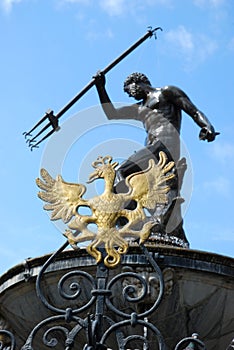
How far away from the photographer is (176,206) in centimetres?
1069

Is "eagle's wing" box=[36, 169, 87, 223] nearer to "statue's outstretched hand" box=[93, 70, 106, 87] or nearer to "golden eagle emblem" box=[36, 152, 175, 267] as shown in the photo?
"golden eagle emblem" box=[36, 152, 175, 267]

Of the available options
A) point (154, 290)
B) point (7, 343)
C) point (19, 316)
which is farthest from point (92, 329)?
point (19, 316)

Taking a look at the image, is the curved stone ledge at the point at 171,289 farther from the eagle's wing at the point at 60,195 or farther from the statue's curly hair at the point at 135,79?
the statue's curly hair at the point at 135,79

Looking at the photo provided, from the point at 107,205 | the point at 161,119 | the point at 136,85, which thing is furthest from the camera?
the point at 136,85

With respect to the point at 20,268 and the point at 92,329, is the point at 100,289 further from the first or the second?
the point at 20,268

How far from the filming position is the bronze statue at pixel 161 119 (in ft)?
35.0

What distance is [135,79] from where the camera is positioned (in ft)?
39.0

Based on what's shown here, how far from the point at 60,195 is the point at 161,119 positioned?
437cm

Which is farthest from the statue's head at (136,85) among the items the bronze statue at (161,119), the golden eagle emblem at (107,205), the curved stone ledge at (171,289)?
the golden eagle emblem at (107,205)

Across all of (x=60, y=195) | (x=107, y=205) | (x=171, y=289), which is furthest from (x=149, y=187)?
(x=171, y=289)

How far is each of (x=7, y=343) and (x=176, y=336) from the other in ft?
8.99

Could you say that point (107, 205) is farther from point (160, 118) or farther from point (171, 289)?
point (160, 118)

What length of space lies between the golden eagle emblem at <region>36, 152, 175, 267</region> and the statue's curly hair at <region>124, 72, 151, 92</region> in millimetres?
4596

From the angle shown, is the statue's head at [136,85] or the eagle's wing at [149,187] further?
the statue's head at [136,85]
